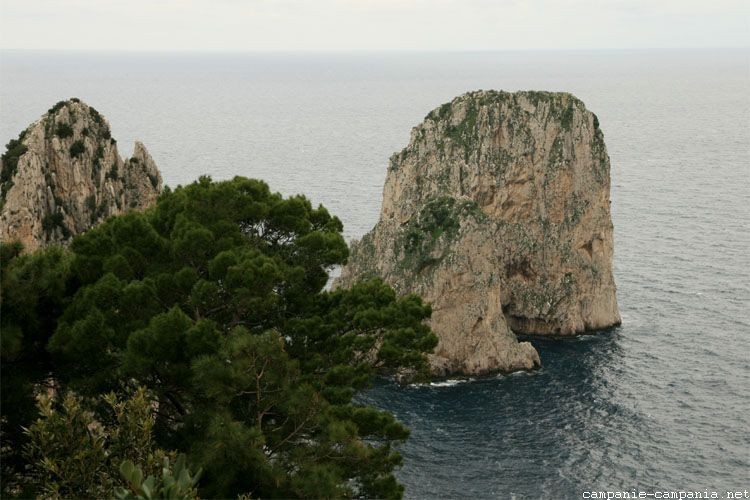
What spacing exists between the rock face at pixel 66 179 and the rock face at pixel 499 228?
96.4 ft

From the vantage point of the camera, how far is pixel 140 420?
19203 millimetres

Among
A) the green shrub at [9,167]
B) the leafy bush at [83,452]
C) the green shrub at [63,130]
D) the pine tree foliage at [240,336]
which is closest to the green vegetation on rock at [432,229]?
the green shrub at [63,130]

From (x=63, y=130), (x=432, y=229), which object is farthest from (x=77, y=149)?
(x=432, y=229)

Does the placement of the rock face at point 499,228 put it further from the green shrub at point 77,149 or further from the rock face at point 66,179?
the green shrub at point 77,149

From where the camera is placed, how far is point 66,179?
50.3 meters

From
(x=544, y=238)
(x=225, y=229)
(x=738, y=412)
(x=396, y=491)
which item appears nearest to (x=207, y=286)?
(x=225, y=229)

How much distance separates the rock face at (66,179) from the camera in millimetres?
46938

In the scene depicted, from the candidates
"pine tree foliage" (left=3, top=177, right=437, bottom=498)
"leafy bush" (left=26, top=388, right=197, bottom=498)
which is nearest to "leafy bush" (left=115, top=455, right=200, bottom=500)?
"leafy bush" (left=26, top=388, right=197, bottom=498)

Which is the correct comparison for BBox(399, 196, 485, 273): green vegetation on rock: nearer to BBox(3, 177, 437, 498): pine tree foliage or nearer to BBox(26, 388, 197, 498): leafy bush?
BBox(3, 177, 437, 498): pine tree foliage

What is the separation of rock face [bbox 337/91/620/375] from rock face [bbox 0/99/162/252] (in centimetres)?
2939

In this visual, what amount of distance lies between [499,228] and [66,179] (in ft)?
154

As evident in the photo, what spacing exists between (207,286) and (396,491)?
940cm

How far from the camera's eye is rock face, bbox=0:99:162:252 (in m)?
46.9

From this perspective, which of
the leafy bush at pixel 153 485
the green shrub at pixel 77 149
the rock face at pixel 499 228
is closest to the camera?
the leafy bush at pixel 153 485
